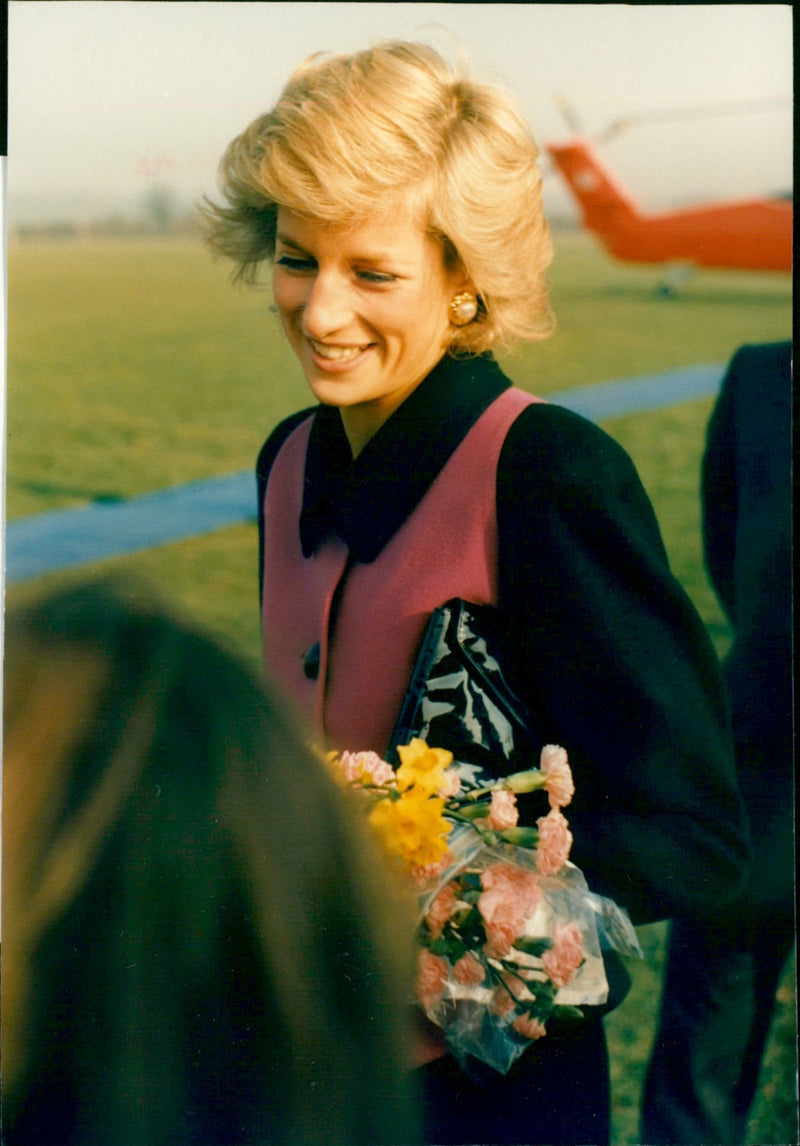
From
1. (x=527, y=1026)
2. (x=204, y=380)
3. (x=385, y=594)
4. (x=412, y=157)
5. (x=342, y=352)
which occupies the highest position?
(x=412, y=157)

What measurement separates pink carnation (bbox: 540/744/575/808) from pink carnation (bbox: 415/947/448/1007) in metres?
0.21

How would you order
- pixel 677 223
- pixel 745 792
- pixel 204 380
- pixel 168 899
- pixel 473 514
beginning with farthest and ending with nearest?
pixel 204 380 < pixel 677 223 < pixel 745 792 < pixel 473 514 < pixel 168 899

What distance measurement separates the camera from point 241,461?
5051 mm

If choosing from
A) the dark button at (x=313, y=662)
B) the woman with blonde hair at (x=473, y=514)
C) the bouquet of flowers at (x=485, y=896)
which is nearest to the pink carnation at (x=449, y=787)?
the bouquet of flowers at (x=485, y=896)

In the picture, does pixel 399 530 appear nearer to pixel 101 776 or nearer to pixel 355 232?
pixel 355 232

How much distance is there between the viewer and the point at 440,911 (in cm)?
141

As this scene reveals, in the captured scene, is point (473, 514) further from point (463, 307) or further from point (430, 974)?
point (430, 974)

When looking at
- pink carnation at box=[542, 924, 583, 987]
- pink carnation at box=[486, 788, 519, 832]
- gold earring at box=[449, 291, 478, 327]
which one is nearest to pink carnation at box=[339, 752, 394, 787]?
pink carnation at box=[486, 788, 519, 832]

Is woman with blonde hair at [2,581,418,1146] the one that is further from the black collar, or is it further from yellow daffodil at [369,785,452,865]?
the black collar

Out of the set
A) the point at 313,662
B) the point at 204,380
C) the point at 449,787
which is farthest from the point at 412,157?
the point at 204,380

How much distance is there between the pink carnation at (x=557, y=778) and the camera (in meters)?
1.43

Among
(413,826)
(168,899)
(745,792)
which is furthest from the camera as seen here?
(745,792)

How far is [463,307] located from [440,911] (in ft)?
2.40

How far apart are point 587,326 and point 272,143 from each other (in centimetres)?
294
